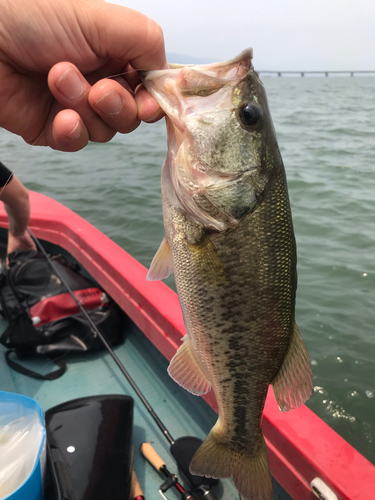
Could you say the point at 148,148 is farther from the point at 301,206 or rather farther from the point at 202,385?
the point at 202,385

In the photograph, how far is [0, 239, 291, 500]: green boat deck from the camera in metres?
2.26

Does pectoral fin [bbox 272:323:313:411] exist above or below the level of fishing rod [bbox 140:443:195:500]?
above

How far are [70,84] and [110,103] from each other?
0.49ft

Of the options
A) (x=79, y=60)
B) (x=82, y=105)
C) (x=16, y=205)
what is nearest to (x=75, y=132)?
(x=82, y=105)

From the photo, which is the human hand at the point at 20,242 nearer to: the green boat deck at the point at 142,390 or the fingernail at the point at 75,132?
the green boat deck at the point at 142,390

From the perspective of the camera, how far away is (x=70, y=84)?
1.23 metres

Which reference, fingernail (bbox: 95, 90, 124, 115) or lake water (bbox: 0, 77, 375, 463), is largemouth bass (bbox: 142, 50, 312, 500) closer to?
fingernail (bbox: 95, 90, 124, 115)

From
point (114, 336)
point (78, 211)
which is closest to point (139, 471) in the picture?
point (114, 336)

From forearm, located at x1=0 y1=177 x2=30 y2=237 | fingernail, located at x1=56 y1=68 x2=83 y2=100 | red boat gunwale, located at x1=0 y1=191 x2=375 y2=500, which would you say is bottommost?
red boat gunwale, located at x1=0 y1=191 x2=375 y2=500

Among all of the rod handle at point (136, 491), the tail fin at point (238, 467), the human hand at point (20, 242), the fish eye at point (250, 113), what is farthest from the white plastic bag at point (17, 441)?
the human hand at point (20, 242)

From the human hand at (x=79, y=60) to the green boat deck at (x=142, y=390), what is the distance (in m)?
2.02

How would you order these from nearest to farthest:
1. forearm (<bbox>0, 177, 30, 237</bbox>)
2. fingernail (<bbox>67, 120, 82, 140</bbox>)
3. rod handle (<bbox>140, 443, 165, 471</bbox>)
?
fingernail (<bbox>67, 120, 82, 140</bbox>)
rod handle (<bbox>140, 443, 165, 471</bbox>)
forearm (<bbox>0, 177, 30, 237</bbox>)

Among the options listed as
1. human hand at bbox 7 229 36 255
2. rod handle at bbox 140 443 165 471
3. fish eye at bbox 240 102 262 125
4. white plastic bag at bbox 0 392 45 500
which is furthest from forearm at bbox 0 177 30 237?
fish eye at bbox 240 102 262 125

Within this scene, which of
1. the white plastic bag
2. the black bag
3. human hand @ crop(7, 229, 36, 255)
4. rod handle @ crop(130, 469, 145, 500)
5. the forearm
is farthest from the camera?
human hand @ crop(7, 229, 36, 255)
